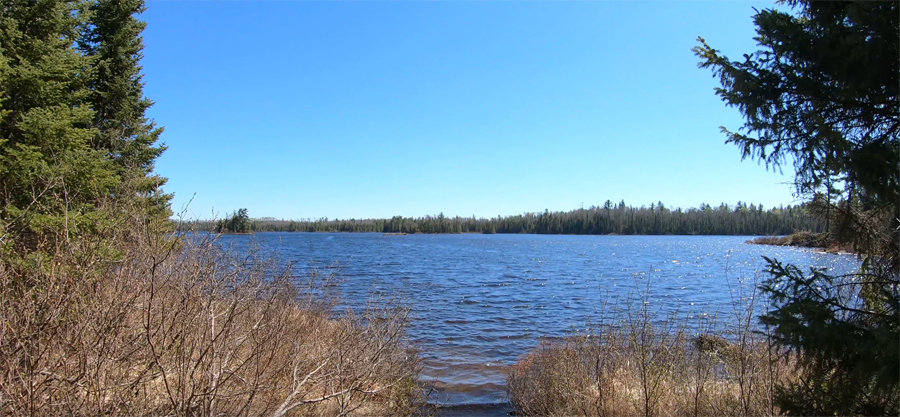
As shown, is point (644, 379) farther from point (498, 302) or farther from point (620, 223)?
point (620, 223)

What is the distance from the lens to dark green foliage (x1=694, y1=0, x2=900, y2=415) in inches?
158

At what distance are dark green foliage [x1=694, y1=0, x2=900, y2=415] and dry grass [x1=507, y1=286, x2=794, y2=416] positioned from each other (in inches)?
79.2

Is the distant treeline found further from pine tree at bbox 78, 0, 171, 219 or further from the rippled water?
pine tree at bbox 78, 0, 171, 219

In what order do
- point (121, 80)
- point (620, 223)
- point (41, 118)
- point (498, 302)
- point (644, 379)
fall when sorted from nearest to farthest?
1. point (644, 379)
2. point (41, 118)
3. point (121, 80)
4. point (498, 302)
5. point (620, 223)

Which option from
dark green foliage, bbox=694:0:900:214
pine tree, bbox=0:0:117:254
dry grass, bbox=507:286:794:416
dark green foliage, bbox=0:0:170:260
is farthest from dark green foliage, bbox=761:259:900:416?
pine tree, bbox=0:0:117:254

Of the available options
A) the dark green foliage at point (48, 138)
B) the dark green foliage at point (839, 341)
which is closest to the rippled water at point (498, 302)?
the dark green foliage at point (839, 341)

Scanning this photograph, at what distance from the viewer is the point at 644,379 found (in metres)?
6.52

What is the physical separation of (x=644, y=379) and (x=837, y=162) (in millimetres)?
3639

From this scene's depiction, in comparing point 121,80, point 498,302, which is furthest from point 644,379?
point 121,80

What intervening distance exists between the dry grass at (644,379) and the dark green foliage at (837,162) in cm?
201

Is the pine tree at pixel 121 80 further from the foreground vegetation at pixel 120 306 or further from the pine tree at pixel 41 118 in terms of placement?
the pine tree at pixel 41 118

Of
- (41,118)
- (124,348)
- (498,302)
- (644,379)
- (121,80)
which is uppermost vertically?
(121,80)

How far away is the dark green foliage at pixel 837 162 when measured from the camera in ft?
13.2

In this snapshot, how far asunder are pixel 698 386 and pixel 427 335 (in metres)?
8.60
